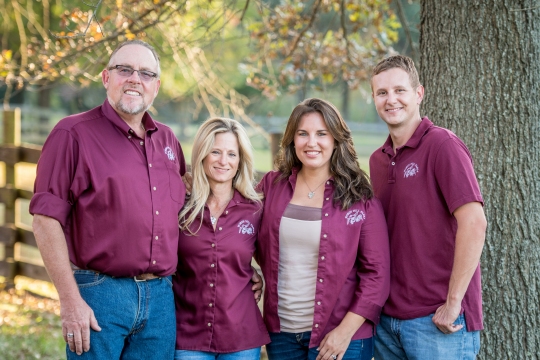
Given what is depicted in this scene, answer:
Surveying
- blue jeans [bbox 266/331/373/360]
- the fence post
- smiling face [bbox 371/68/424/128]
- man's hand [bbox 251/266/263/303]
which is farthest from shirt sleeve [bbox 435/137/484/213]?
the fence post

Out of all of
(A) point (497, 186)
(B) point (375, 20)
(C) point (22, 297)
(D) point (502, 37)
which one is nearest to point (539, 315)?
(A) point (497, 186)

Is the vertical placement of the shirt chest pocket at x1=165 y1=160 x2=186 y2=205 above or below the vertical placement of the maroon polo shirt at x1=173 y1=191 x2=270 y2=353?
above

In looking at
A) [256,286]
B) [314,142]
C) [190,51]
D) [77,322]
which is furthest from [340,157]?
[190,51]

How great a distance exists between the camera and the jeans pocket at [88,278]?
2.96 meters

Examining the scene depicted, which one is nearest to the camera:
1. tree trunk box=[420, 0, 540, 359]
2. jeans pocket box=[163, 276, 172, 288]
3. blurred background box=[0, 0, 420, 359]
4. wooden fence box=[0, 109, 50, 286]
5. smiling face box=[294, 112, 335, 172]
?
jeans pocket box=[163, 276, 172, 288]

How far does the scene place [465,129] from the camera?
12.1 feet

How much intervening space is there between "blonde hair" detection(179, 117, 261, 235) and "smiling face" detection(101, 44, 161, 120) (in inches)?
16.4

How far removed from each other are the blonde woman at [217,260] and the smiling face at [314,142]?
1.25ft

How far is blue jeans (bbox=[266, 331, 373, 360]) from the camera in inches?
126

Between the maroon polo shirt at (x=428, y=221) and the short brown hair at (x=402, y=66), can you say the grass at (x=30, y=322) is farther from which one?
the short brown hair at (x=402, y=66)

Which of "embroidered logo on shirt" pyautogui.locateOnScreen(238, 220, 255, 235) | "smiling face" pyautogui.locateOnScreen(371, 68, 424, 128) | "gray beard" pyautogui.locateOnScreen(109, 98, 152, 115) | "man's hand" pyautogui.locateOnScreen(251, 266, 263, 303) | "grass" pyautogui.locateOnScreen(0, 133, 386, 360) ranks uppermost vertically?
"smiling face" pyautogui.locateOnScreen(371, 68, 424, 128)

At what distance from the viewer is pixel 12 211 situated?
24.1 feet

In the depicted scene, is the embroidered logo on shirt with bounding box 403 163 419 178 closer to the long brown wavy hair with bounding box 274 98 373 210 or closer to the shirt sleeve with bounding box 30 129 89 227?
the long brown wavy hair with bounding box 274 98 373 210

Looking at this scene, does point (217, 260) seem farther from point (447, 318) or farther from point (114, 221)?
point (447, 318)
